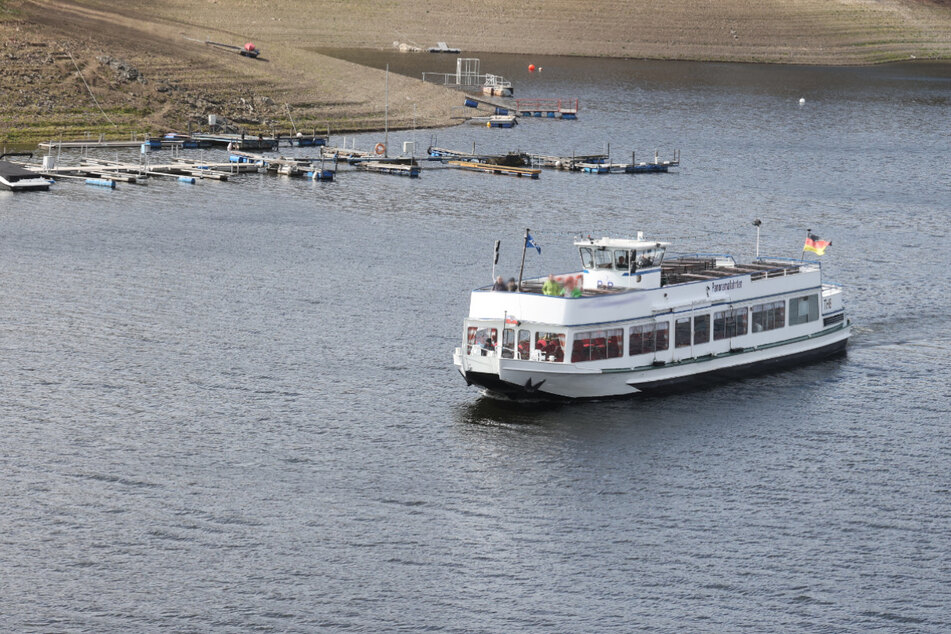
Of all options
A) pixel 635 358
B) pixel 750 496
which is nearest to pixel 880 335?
pixel 635 358

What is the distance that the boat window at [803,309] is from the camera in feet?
295

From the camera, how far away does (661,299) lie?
270ft

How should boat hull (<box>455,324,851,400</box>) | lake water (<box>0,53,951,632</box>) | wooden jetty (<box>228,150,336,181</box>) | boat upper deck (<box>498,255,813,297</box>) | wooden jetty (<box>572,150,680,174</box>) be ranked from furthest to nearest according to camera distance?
1. wooden jetty (<box>572,150,680,174</box>)
2. wooden jetty (<box>228,150,336,181</box>)
3. boat upper deck (<box>498,255,813,297</box>)
4. boat hull (<box>455,324,851,400</box>)
5. lake water (<box>0,53,951,632</box>)

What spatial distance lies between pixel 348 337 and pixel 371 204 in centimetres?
5281

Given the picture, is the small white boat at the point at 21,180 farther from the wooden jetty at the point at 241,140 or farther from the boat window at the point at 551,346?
the boat window at the point at 551,346

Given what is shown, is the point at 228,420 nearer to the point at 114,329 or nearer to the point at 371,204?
the point at 114,329

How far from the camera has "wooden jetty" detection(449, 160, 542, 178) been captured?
543ft

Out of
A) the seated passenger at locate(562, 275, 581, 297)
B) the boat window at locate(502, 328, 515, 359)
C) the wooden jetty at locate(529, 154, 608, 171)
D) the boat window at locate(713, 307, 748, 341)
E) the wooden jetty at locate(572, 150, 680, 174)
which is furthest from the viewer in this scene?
the wooden jetty at locate(529, 154, 608, 171)

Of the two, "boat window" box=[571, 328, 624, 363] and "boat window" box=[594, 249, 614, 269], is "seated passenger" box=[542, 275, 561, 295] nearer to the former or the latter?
"boat window" box=[571, 328, 624, 363]

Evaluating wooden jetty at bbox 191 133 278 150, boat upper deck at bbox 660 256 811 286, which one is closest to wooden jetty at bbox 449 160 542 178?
wooden jetty at bbox 191 133 278 150

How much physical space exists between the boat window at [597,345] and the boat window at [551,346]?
649 mm

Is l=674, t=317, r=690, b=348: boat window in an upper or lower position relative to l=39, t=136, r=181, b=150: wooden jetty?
lower

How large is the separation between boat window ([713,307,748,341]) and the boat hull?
1.18m

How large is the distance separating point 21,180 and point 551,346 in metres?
79.5
